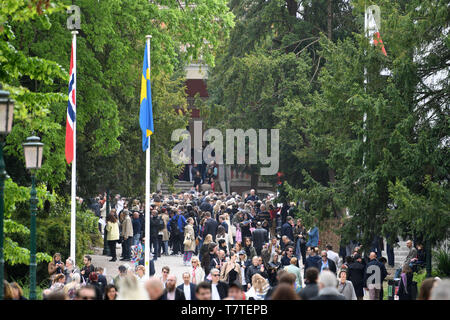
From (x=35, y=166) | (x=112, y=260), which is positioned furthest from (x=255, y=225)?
(x=35, y=166)

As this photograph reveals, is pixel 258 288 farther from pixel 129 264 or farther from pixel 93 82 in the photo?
pixel 129 264

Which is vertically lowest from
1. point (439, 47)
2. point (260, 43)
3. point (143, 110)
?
point (143, 110)

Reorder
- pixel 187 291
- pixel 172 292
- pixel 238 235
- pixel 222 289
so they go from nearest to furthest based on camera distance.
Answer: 1. pixel 172 292
2. pixel 187 291
3. pixel 222 289
4. pixel 238 235

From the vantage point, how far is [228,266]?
2008 cm

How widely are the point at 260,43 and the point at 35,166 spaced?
25.9 meters

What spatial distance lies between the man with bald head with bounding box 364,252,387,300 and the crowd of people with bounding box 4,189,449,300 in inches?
1.0

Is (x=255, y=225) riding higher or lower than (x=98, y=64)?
lower

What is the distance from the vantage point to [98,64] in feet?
88.1

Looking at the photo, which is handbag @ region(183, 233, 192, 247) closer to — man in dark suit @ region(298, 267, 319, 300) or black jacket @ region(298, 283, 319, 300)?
man in dark suit @ region(298, 267, 319, 300)

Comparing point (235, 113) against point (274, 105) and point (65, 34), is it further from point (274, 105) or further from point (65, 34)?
point (65, 34)

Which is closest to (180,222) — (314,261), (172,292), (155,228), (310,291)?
(155,228)

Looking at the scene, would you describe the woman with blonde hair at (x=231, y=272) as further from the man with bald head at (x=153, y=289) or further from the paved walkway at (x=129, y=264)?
the man with bald head at (x=153, y=289)

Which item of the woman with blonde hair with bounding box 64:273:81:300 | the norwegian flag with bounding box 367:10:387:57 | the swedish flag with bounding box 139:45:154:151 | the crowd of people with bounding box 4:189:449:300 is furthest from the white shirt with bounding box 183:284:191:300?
the norwegian flag with bounding box 367:10:387:57

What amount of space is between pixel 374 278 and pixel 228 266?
12.3 ft
